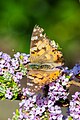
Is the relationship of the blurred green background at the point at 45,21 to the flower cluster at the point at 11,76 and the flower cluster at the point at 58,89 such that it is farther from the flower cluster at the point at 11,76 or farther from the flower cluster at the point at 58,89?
the flower cluster at the point at 58,89

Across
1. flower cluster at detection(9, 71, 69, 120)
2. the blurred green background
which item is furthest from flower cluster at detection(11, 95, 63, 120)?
the blurred green background

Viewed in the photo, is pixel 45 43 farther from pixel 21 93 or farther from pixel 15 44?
pixel 15 44

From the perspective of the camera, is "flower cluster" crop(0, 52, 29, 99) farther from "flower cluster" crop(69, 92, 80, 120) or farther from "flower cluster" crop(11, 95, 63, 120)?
"flower cluster" crop(69, 92, 80, 120)

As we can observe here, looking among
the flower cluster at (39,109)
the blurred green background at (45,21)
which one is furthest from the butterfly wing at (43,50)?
the blurred green background at (45,21)

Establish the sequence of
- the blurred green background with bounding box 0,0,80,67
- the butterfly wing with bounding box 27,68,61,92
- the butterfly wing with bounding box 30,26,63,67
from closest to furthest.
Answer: the butterfly wing with bounding box 27,68,61,92 < the butterfly wing with bounding box 30,26,63,67 < the blurred green background with bounding box 0,0,80,67

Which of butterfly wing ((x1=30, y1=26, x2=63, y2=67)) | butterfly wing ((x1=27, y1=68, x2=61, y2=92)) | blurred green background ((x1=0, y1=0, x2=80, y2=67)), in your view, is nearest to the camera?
butterfly wing ((x1=27, y1=68, x2=61, y2=92))

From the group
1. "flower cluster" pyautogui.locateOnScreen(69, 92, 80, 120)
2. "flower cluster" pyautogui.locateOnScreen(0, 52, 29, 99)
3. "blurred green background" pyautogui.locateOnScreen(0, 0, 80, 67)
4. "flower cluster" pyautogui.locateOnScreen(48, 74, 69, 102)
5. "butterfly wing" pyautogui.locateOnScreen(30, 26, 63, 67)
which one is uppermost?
"blurred green background" pyautogui.locateOnScreen(0, 0, 80, 67)
